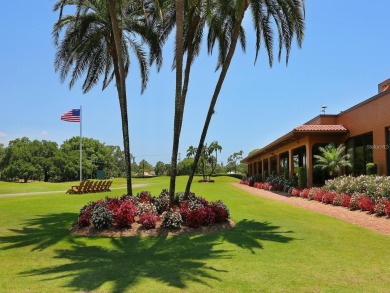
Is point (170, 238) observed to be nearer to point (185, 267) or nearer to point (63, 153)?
point (185, 267)

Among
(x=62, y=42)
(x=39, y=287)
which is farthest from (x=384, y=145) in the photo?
(x=39, y=287)

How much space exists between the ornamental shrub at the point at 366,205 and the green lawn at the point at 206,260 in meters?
2.26

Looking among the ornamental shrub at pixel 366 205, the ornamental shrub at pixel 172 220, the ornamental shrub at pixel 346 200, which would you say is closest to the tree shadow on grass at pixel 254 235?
the ornamental shrub at pixel 172 220

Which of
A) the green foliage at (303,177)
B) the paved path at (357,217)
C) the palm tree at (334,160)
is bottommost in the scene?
the paved path at (357,217)

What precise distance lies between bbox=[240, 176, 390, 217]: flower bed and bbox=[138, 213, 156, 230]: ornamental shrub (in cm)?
761

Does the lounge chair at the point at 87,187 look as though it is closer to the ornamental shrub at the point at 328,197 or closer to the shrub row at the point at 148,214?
the shrub row at the point at 148,214

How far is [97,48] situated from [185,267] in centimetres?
1325

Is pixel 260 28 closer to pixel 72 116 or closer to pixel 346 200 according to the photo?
pixel 346 200

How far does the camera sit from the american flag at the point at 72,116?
3975cm

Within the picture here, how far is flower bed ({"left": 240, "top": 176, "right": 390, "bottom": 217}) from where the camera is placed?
14.0 meters

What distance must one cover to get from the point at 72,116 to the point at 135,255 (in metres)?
33.8

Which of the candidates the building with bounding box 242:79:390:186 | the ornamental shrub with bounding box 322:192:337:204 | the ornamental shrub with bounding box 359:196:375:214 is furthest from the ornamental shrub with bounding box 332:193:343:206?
the building with bounding box 242:79:390:186

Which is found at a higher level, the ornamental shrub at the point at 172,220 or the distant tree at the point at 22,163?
the distant tree at the point at 22,163

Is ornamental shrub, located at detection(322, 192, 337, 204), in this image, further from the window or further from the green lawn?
the green lawn
